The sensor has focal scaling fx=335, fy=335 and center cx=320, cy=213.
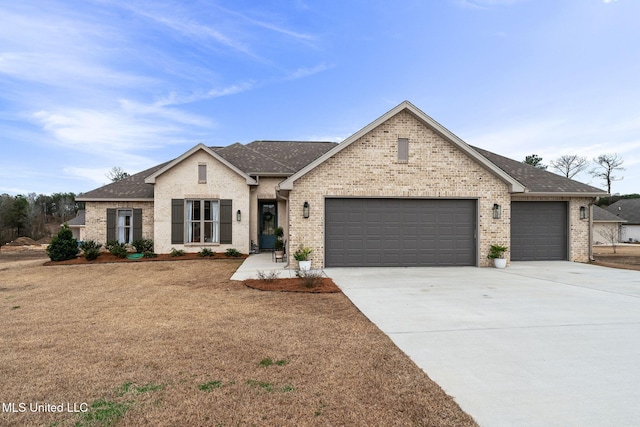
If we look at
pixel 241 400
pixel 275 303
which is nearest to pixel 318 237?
A: pixel 275 303

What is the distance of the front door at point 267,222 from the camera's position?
18.2 meters

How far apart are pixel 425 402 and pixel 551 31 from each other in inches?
647

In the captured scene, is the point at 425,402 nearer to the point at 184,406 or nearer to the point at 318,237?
the point at 184,406

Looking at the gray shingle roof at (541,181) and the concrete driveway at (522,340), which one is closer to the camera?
the concrete driveway at (522,340)

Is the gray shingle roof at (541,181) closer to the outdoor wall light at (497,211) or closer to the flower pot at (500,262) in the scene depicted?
the outdoor wall light at (497,211)

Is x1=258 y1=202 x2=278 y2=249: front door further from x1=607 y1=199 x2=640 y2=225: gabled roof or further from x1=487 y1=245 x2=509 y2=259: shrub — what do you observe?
x1=607 y1=199 x2=640 y2=225: gabled roof

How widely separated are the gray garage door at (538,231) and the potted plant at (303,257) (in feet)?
29.8

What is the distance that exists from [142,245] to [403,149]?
43.1 ft

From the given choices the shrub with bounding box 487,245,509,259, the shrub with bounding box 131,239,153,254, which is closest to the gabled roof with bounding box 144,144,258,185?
the shrub with bounding box 131,239,153,254

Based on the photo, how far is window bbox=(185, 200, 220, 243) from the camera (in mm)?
16797

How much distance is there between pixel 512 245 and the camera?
14.5m

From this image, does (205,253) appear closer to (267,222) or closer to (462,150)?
(267,222)

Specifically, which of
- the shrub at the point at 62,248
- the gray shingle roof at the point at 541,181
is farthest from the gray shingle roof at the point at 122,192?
the gray shingle roof at the point at 541,181

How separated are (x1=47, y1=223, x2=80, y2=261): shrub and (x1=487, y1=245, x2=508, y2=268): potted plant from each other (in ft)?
61.1
